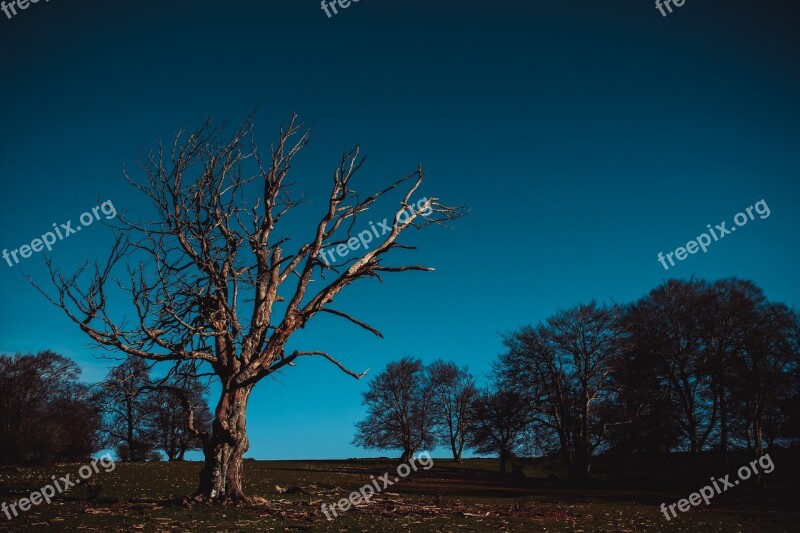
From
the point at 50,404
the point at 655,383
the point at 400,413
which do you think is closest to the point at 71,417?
the point at 50,404

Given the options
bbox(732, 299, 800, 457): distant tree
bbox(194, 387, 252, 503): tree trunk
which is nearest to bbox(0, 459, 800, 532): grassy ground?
bbox(194, 387, 252, 503): tree trunk

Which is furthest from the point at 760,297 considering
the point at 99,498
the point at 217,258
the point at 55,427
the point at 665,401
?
the point at 55,427

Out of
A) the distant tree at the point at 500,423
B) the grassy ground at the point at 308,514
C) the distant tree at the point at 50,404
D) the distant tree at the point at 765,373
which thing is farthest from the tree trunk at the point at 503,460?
the distant tree at the point at 50,404

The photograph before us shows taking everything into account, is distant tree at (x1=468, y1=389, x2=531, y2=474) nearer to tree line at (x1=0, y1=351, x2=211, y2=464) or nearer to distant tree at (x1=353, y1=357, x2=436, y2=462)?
distant tree at (x1=353, y1=357, x2=436, y2=462)

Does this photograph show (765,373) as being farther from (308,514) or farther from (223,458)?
(223,458)

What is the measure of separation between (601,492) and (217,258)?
33.0 meters

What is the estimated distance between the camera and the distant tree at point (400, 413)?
67312 mm

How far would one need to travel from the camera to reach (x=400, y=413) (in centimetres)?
6800

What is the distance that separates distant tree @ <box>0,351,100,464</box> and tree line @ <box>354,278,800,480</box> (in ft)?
140

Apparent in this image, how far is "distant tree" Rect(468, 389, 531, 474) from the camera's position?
49938 mm

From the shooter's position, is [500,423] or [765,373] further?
[500,423]

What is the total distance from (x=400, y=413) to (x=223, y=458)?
176 feet

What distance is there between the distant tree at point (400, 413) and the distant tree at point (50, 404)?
32235 mm

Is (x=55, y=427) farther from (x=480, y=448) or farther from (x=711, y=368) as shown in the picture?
(x=711, y=368)
